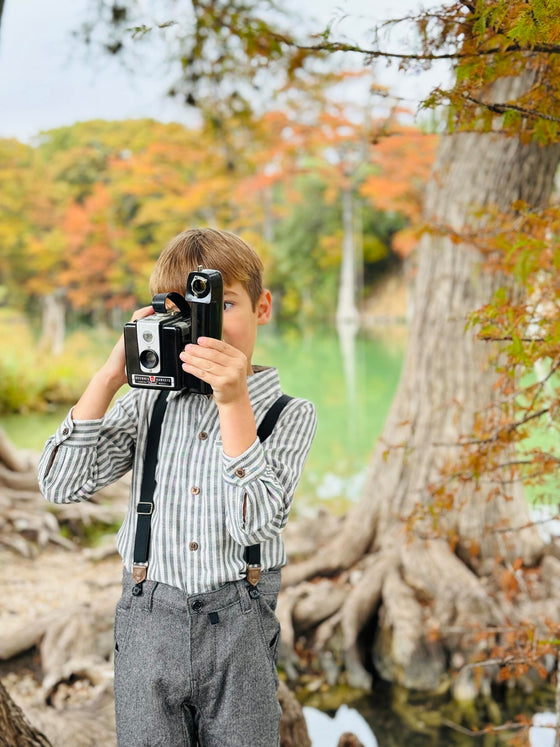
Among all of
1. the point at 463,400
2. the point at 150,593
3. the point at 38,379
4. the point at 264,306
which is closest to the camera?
the point at 150,593

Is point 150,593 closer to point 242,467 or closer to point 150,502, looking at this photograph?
point 150,502

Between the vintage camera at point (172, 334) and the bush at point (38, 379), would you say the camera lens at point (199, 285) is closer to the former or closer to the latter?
the vintage camera at point (172, 334)

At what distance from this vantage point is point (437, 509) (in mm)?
2529

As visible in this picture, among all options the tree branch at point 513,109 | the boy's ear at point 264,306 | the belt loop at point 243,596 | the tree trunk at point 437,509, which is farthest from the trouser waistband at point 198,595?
the tree trunk at point 437,509

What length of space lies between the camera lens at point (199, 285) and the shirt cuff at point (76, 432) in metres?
0.24

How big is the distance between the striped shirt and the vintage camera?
106 mm

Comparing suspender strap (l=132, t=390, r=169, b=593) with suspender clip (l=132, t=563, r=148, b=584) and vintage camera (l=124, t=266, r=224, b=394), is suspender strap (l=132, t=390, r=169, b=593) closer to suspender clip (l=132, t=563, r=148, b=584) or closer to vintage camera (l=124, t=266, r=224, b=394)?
suspender clip (l=132, t=563, r=148, b=584)

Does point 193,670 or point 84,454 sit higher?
point 84,454

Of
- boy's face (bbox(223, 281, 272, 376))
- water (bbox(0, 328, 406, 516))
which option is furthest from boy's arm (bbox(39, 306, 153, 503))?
water (bbox(0, 328, 406, 516))

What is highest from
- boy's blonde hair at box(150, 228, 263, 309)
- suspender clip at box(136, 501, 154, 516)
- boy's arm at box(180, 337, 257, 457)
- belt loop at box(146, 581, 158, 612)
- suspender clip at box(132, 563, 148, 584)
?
boy's blonde hair at box(150, 228, 263, 309)

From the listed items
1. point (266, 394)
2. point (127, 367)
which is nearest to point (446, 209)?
point (266, 394)

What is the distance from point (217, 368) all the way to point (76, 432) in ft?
0.79

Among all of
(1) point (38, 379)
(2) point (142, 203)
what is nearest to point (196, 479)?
(1) point (38, 379)

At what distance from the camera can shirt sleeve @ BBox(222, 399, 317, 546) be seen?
39.8 inches
